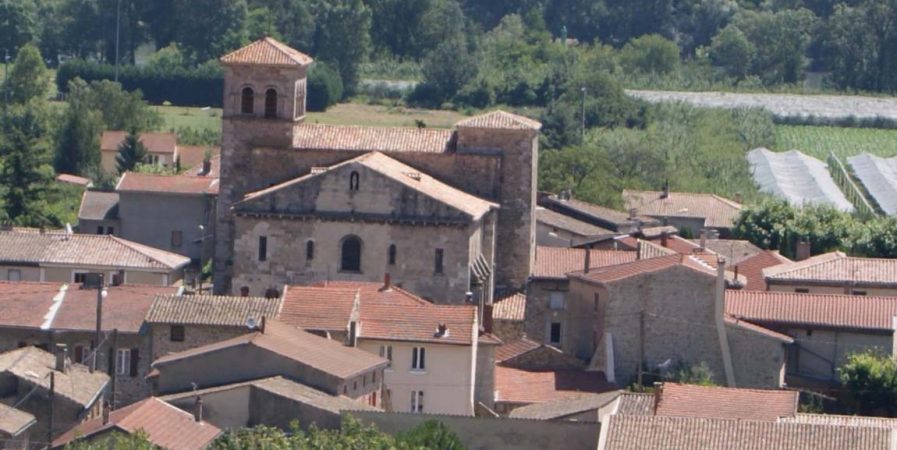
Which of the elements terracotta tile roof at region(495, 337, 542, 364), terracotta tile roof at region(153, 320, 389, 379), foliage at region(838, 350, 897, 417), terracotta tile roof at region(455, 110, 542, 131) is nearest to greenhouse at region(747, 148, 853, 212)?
terracotta tile roof at region(455, 110, 542, 131)

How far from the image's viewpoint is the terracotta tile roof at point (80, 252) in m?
72.6

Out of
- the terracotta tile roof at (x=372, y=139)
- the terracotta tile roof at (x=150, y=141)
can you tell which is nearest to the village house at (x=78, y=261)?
the terracotta tile roof at (x=372, y=139)

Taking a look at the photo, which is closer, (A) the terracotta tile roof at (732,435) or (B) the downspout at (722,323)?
(A) the terracotta tile roof at (732,435)

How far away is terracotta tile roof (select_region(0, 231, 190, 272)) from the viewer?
72.6m

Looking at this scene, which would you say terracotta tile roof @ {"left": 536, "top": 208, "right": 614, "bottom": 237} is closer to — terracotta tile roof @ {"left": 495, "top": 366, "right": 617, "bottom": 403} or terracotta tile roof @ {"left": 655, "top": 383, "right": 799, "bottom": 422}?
terracotta tile roof @ {"left": 495, "top": 366, "right": 617, "bottom": 403}

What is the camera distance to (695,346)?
2518 inches

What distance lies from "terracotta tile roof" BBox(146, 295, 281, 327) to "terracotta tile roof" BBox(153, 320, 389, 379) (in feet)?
5.02

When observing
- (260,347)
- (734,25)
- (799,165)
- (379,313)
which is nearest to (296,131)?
(379,313)

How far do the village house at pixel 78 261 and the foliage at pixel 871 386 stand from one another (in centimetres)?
1782

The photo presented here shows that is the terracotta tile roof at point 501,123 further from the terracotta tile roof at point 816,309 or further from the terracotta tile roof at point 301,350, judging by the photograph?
the terracotta tile roof at point 301,350

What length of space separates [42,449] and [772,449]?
1195 cm

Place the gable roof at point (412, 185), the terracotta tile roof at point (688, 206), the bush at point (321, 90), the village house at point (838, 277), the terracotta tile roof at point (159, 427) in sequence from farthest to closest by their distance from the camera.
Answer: the bush at point (321, 90) < the terracotta tile roof at point (688, 206) < the village house at point (838, 277) < the gable roof at point (412, 185) < the terracotta tile roof at point (159, 427)

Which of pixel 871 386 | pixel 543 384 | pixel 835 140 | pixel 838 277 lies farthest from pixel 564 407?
pixel 835 140

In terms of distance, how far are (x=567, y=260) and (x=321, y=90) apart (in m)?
53.7
